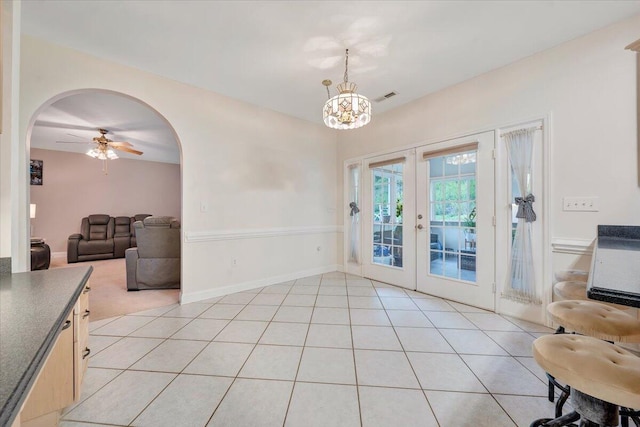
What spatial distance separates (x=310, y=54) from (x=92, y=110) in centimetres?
364

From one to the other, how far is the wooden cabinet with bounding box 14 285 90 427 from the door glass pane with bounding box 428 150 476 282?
11.1ft

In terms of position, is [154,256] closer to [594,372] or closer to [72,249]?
[72,249]

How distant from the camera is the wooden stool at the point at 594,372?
782 millimetres

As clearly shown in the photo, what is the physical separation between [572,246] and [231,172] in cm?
375

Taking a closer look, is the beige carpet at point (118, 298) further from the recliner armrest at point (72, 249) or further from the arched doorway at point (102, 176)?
the recliner armrest at point (72, 249)

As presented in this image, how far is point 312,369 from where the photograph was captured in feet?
5.76

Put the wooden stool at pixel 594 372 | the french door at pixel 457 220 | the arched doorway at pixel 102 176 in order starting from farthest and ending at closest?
the arched doorway at pixel 102 176 → the french door at pixel 457 220 → the wooden stool at pixel 594 372

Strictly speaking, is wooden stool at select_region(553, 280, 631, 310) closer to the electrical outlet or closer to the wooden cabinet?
the electrical outlet

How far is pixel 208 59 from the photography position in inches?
101

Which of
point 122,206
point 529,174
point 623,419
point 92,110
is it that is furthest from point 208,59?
point 122,206

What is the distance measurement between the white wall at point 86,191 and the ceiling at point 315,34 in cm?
546

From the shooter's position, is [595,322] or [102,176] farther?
[102,176]

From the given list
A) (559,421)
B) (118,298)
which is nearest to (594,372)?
(559,421)

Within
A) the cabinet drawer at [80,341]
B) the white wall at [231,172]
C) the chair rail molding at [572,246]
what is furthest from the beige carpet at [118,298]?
the chair rail molding at [572,246]
